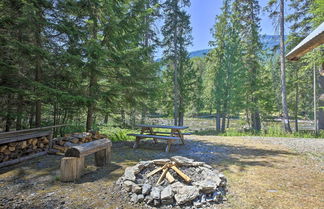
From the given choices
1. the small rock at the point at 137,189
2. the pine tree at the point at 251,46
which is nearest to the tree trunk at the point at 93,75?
the small rock at the point at 137,189

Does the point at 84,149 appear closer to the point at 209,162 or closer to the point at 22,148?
the point at 22,148

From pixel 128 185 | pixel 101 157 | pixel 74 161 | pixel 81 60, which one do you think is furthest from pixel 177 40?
pixel 128 185

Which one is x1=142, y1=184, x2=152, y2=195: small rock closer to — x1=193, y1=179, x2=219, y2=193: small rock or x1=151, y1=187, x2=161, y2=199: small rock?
x1=151, y1=187, x2=161, y2=199: small rock

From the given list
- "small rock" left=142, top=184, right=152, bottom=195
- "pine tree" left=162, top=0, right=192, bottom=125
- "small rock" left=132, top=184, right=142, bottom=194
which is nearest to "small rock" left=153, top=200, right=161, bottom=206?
"small rock" left=142, top=184, right=152, bottom=195

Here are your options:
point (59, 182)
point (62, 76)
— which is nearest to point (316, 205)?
point (59, 182)

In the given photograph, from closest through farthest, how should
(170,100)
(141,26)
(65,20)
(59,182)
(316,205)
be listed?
(316,205) < (59,182) < (65,20) < (141,26) < (170,100)

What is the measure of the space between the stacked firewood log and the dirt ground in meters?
0.31

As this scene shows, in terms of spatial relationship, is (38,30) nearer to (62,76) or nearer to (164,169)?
(62,76)

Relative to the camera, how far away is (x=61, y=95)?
4781 mm

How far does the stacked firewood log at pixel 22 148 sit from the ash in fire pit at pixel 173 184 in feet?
9.80

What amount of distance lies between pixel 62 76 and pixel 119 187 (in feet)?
14.7

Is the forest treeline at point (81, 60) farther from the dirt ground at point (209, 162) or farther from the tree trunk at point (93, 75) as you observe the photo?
the dirt ground at point (209, 162)

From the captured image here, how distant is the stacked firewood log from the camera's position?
3.99 meters

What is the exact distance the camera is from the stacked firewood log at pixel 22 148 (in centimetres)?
399
